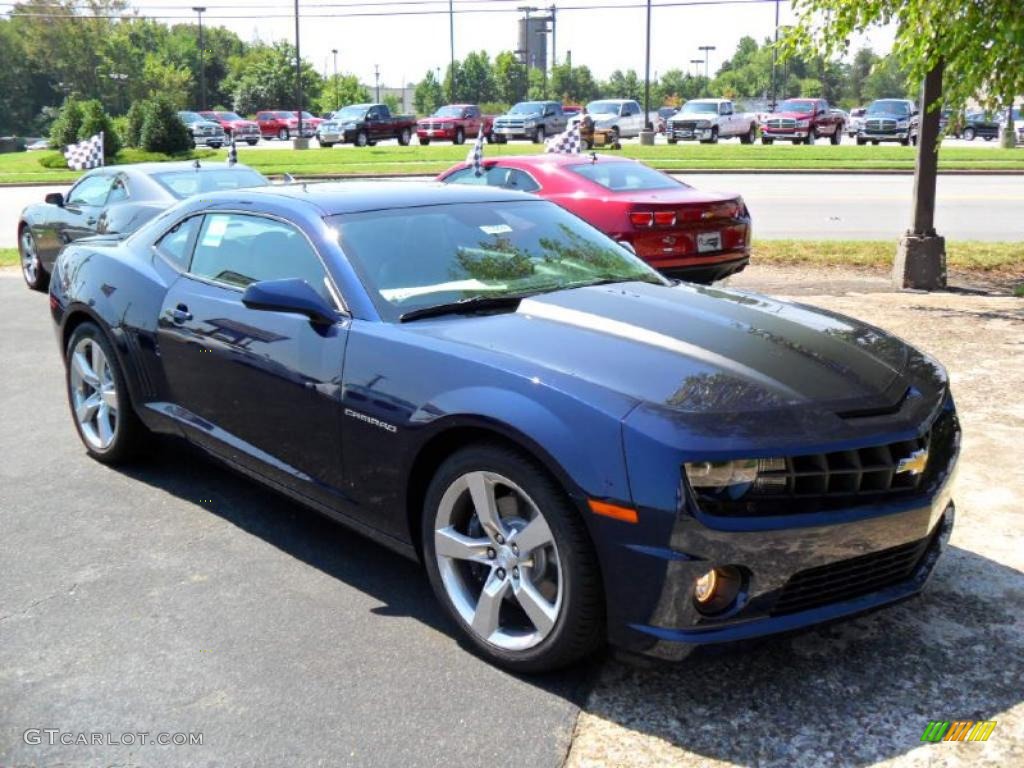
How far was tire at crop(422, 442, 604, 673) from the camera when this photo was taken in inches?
129

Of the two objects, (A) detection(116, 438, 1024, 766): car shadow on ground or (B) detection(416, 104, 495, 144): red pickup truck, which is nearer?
(A) detection(116, 438, 1024, 766): car shadow on ground

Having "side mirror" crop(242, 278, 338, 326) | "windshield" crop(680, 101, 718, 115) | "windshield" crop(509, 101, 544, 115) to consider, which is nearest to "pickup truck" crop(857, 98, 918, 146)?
"windshield" crop(680, 101, 718, 115)

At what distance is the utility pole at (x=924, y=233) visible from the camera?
35.8 ft

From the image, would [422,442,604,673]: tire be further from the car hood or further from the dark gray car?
the dark gray car

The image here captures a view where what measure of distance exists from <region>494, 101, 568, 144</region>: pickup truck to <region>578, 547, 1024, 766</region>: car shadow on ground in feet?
141

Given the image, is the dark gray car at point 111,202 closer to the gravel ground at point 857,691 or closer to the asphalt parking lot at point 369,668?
the asphalt parking lot at point 369,668

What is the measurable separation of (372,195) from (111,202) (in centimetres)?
725

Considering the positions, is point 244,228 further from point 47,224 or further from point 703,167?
point 703,167

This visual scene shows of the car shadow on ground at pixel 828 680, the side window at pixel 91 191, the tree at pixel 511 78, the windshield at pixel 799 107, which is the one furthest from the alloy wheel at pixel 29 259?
the tree at pixel 511 78

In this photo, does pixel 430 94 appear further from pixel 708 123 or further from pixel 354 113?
pixel 708 123

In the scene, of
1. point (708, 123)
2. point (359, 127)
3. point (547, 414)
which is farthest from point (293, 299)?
point (359, 127)

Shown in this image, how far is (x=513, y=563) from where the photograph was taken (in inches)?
138

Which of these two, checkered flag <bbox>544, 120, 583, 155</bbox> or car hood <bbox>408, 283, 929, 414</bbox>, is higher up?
checkered flag <bbox>544, 120, 583, 155</bbox>

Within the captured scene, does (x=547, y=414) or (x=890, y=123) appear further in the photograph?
(x=890, y=123)
